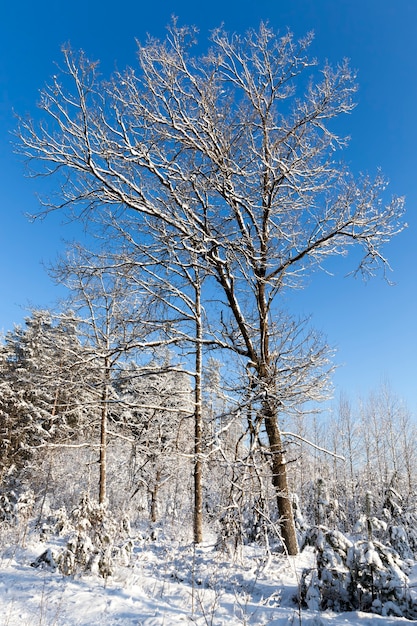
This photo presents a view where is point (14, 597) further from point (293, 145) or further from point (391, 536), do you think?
point (293, 145)

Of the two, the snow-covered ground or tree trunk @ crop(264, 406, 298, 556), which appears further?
tree trunk @ crop(264, 406, 298, 556)

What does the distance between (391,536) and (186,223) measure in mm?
5948

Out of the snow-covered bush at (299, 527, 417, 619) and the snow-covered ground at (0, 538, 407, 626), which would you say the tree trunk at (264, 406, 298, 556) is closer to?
the snow-covered ground at (0, 538, 407, 626)

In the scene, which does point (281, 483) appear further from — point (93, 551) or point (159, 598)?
point (93, 551)

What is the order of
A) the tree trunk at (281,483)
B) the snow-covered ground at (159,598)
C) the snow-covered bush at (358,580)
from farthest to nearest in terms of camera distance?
1. the tree trunk at (281,483)
2. the snow-covered bush at (358,580)
3. the snow-covered ground at (159,598)

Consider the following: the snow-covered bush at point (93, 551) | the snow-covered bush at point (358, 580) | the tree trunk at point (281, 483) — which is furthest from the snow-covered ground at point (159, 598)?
the snow-covered bush at point (358, 580)

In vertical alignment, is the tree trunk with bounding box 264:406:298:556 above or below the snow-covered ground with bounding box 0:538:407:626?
above

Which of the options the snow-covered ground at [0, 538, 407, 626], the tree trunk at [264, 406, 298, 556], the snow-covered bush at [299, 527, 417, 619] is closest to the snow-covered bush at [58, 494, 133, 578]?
the snow-covered ground at [0, 538, 407, 626]

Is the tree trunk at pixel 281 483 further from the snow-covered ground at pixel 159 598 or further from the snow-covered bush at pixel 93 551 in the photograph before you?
the snow-covered bush at pixel 93 551

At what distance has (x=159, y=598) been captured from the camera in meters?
4.55

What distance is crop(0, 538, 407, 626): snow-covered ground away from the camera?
3.64 metres

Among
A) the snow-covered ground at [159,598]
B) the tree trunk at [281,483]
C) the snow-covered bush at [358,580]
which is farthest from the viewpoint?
the tree trunk at [281,483]

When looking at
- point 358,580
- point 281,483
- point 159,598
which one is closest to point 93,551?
point 159,598

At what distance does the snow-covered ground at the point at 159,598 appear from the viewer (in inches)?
143
